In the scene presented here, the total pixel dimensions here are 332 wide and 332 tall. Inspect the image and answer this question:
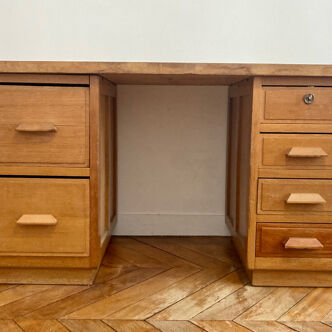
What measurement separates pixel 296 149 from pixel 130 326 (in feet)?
2.26

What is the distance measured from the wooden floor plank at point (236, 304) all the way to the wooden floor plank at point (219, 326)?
17 mm

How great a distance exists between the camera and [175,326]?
1.06 metres

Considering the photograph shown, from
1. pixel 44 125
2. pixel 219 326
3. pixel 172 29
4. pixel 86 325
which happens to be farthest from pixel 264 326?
pixel 172 29

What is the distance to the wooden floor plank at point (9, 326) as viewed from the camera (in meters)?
1.03

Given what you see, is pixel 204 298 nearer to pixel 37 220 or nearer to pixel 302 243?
pixel 302 243

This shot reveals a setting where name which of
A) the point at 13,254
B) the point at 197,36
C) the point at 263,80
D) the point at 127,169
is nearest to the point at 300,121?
the point at 263,80

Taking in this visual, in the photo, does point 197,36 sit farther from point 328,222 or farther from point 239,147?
point 328,222

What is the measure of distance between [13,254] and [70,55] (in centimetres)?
91

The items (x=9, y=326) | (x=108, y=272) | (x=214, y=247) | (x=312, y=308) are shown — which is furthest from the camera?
(x=214, y=247)

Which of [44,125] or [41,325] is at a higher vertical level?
[44,125]

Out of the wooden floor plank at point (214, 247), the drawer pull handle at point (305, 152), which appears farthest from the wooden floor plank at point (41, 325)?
the drawer pull handle at point (305, 152)

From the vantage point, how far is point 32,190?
1.22 m

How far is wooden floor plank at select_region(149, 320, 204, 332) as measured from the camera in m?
1.04

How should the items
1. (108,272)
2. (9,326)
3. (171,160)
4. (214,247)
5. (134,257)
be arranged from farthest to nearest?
(171,160) < (214,247) < (134,257) < (108,272) < (9,326)
